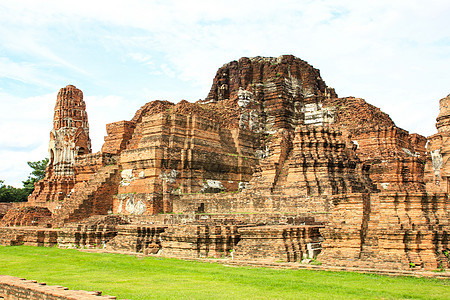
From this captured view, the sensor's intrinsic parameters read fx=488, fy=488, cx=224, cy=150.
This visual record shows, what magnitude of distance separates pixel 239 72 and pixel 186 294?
91.6 ft

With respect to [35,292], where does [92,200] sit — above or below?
above

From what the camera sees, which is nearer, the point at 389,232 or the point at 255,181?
the point at 389,232

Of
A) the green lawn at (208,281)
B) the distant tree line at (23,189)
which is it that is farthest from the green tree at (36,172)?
the green lawn at (208,281)

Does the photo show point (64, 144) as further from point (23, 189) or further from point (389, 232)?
point (389, 232)

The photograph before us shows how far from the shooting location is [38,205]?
99.5ft

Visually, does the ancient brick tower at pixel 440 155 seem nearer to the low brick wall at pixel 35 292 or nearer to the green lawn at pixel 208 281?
the green lawn at pixel 208 281

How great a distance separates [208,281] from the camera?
1015 centimetres

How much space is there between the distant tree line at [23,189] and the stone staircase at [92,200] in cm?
2211

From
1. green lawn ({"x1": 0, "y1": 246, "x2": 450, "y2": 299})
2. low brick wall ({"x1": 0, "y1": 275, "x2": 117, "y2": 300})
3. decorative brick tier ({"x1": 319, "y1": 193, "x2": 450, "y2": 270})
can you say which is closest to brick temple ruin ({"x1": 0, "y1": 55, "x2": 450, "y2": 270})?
decorative brick tier ({"x1": 319, "y1": 193, "x2": 450, "y2": 270})

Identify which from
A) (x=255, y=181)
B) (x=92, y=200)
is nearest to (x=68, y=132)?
(x=92, y=200)

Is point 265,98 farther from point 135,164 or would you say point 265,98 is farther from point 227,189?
point 135,164

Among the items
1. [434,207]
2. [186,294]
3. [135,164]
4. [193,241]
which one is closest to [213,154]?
[135,164]

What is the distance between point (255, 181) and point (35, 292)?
13739 mm

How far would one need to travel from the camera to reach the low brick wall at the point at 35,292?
303 inches
